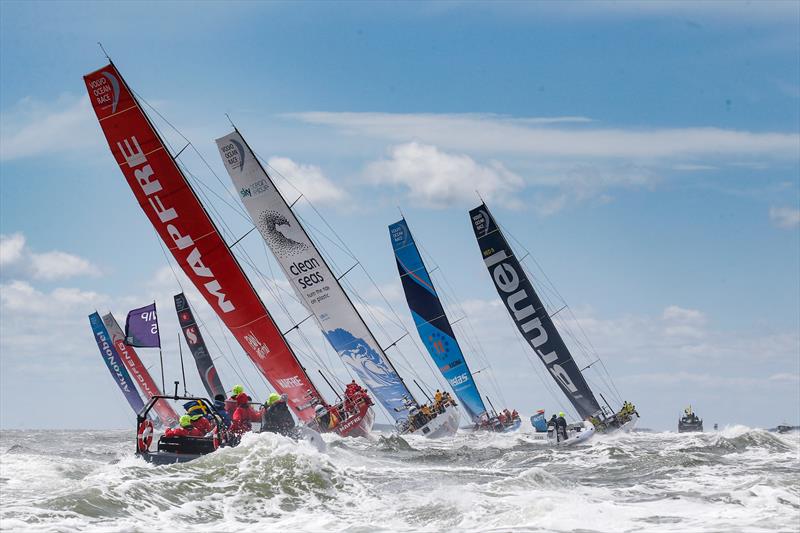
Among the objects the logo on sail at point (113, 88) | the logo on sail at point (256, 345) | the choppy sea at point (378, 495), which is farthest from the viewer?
the logo on sail at point (256, 345)

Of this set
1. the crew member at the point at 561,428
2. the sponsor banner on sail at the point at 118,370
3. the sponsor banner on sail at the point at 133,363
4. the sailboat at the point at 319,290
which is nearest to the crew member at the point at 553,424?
the crew member at the point at 561,428

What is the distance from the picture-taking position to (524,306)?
3650 centimetres

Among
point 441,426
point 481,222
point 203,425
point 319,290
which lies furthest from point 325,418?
point 481,222

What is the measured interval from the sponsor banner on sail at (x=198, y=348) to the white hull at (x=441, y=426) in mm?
17508

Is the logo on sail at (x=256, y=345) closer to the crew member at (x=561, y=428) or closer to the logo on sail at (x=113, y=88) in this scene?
the logo on sail at (x=113, y=88)

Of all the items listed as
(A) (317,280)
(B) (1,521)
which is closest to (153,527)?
(B) (1,521)

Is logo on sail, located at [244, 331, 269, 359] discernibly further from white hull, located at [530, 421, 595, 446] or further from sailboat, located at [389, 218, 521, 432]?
sailboat, located at [389, 218, 521, 432]

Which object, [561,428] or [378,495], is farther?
[561,428]

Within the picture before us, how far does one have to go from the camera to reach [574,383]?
1411 inches

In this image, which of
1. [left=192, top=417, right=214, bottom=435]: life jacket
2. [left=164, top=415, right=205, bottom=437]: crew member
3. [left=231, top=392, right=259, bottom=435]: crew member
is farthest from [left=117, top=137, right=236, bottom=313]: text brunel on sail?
[left=164, top=415, right=205, bottom=437]: crew member

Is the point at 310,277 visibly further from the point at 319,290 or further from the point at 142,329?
the point at 142,329

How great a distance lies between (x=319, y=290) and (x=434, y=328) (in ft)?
25.7

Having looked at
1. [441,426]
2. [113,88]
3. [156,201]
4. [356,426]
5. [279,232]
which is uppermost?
[113,88]

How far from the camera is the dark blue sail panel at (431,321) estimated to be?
38656mm
